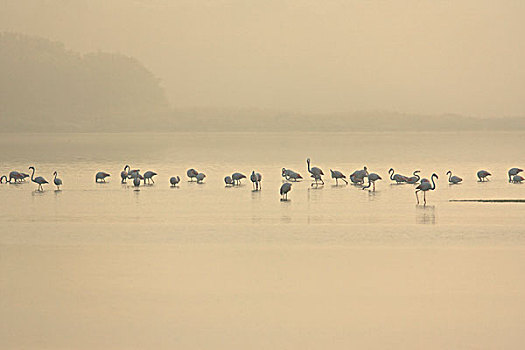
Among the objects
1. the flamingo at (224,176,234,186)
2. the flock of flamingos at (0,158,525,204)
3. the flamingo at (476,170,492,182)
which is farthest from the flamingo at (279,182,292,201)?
the flamingo at (476,170,492,182)

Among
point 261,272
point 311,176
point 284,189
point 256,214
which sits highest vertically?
point 311,176

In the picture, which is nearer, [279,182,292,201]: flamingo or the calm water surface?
the calm water surface

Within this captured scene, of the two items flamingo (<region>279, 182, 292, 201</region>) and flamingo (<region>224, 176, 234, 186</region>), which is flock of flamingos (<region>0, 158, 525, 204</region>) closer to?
flamingo (<region>224, 176, 234, 186</region>)

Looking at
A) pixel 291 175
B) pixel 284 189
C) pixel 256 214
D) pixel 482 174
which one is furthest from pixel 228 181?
pixel 256 214

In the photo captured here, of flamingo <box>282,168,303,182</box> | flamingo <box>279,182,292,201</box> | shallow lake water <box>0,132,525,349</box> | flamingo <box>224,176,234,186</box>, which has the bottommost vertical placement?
shallow lake water <box>0,132,525,349</box>

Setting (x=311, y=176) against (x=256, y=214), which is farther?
(x=311, y=176)

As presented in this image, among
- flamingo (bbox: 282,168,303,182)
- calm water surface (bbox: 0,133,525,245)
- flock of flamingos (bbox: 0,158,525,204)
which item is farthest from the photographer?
flamingo (bbox: 282,168,303,182)

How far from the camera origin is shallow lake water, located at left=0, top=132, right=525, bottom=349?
7.93 metres

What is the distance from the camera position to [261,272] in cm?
1055

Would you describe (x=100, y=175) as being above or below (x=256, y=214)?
above

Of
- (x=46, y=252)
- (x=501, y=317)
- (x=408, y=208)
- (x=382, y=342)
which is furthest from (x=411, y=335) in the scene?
(x=408, y=208)

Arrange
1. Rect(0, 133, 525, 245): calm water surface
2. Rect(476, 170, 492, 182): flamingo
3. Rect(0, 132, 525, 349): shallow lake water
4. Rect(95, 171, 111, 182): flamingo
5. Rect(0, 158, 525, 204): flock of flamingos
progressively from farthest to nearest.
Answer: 1. Rect(95, 171, 111, 182): flamingo
2. Rect(476, 170, 492, 182): flamingo
3. Rect(0, 158, 525, 204): flock of flamingos
4. Rect(0, 133, 525, 245): calm water surface
5. Rect(0, 132, 525, 349): shallow lake water

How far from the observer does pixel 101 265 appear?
10961mm

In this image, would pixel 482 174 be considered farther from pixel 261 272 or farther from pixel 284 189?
pixel 261 272
